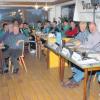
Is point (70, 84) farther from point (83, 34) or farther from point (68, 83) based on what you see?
point (83, 34)

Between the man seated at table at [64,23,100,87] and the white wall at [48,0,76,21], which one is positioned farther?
the white wall at [48,0,76,21]

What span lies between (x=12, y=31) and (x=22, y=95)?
172 centimetres

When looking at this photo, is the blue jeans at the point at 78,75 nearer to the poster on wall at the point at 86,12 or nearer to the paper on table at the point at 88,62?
the paper on table at the point at 88,62

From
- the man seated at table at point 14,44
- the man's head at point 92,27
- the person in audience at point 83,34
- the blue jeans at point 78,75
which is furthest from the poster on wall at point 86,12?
the blue jeans at point 78,75

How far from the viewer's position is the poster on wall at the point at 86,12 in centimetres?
594

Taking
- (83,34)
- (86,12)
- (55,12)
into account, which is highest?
(55,12)

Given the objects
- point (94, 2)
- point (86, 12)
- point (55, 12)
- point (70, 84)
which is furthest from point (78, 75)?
point (55, 12)

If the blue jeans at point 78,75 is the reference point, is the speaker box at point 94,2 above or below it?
above

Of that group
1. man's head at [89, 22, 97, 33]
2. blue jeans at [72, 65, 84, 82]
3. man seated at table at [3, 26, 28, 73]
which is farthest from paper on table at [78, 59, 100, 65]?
man seated at table at [3, 26, 28, 73]

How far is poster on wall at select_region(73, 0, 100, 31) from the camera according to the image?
5.94 metres

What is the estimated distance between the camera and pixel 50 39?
14.2 ft

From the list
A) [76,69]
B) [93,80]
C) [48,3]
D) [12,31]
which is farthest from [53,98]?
[48,3]

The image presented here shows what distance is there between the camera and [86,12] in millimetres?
6562

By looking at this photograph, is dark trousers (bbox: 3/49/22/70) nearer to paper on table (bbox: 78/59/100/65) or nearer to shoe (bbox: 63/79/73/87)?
shoe (bbox: 63/79/73/87)
